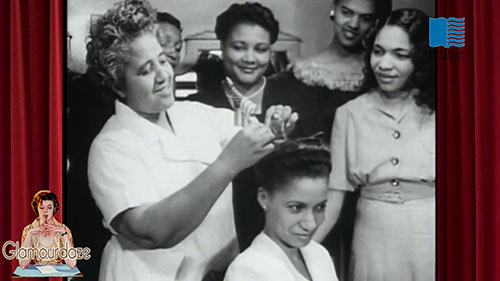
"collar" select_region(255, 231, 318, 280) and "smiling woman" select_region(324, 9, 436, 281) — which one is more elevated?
"smiling woman" select_region(324, 9, 436, 281)

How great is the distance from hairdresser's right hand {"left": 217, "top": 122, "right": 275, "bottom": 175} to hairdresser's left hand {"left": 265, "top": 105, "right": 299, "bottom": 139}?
0.05 metres

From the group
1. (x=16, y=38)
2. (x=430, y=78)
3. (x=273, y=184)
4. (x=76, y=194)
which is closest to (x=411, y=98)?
(x=430, y=78)

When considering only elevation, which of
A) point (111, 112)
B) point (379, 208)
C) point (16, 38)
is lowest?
point (379, 208)

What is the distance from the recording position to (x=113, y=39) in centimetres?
308

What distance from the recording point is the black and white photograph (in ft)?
10.0

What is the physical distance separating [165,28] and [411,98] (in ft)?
3.40

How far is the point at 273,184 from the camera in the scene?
3.09 meters

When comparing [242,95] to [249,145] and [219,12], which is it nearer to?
[249,145]

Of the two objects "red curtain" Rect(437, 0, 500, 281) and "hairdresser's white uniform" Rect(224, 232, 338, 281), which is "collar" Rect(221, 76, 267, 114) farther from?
"red curtain" Rect(437, 0, 500, 281)

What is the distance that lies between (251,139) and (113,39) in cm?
68

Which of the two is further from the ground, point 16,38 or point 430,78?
point 16,38

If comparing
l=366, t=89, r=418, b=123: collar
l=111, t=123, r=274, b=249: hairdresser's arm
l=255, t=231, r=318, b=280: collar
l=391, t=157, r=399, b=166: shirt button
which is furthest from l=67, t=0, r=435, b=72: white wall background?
l=255, t=231, r=318, b=280: collar

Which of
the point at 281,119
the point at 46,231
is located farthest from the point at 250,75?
the point at 46,231
